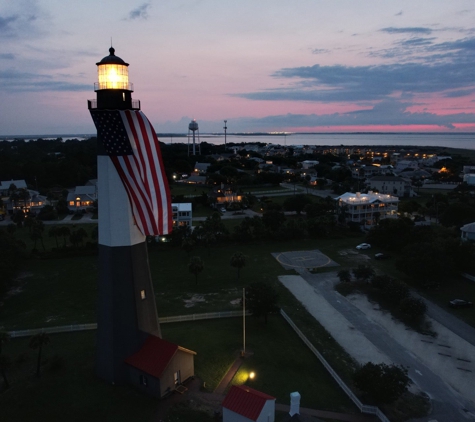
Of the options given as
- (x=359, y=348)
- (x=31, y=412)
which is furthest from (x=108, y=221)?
(x=359, y=348)

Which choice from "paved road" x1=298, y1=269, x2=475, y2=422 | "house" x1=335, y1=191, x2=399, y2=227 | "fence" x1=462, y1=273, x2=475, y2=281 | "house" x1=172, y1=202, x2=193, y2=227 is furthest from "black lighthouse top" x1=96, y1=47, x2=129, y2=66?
"house" x1=335, y1=191, x2=399, y2=227

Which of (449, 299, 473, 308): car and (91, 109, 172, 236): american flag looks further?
(449, 299, 473, 308): car

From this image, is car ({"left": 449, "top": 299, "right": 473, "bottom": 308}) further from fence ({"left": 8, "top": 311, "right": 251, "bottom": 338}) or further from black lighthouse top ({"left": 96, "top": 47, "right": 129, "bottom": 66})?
black lighthouse top ({"left": 96, "top": 47, "right": 129, "bottom": 66})

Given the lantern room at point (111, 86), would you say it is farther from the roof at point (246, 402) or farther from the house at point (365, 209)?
the house at point (365, 209)

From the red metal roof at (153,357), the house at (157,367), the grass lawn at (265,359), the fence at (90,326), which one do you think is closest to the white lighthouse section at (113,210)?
the red metal roof at (153,357)

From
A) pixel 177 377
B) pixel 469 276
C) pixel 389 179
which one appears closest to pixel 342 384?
pixel 177 377

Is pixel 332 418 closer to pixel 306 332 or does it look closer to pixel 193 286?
pixel 306 332

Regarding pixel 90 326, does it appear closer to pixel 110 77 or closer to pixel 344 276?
pixel 110 77
